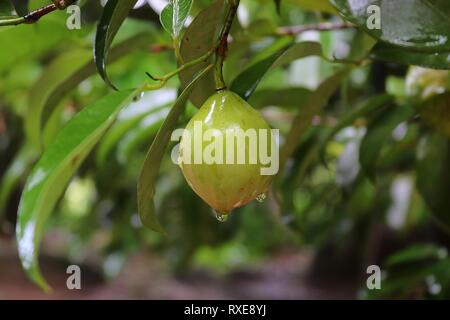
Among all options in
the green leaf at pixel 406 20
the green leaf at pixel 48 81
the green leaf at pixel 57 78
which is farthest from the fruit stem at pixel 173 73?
the green leaf at pixel 48 81

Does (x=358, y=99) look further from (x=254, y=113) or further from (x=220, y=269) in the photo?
(x=220, y=269)

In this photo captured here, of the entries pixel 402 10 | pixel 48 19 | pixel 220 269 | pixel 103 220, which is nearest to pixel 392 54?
pixel 402 10

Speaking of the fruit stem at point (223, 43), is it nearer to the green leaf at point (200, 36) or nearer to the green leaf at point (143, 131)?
the green leaf at point (200, 36)

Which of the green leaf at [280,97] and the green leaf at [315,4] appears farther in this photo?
the green leaf at [280,97]

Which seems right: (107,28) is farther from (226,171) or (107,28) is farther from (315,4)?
(315,4)

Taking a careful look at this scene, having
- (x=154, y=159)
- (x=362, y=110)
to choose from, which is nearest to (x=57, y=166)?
(x=154, y=159)

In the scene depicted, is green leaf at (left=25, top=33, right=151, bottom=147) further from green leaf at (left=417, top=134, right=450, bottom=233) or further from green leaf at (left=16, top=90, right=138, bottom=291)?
green leaf at (left=417, top=134, right=450, bottom=233)
